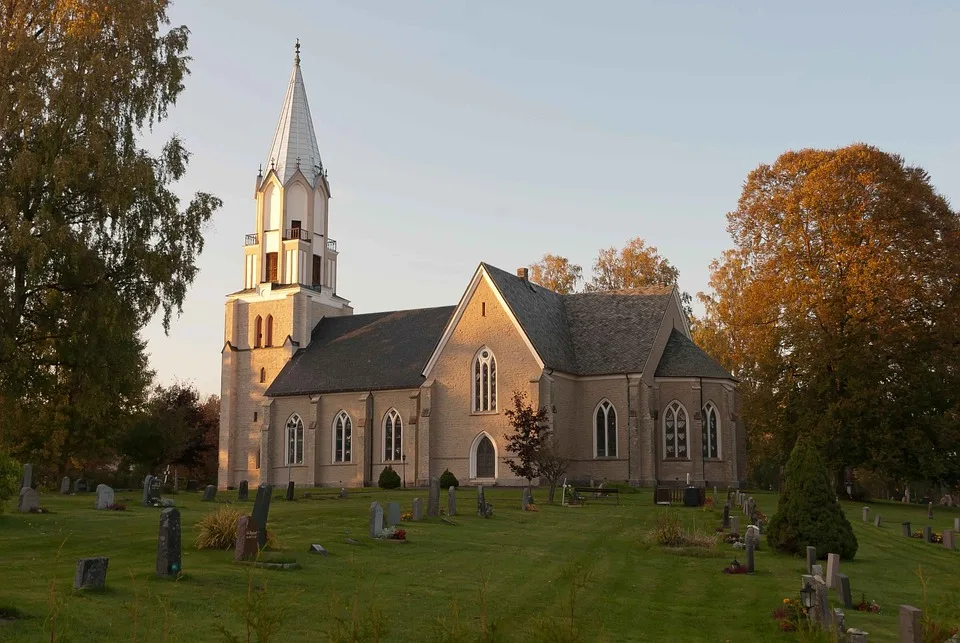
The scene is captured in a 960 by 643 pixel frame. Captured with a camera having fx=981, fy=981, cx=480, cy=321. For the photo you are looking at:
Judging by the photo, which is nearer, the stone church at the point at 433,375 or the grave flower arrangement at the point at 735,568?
the grave flower arrangement at the point at 735,568

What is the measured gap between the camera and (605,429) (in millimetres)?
51031

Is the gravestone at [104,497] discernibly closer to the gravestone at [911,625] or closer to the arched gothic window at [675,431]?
the gravestone at [911,625]

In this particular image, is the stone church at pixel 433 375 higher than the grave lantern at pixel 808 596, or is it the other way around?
the stone church at pixel 433 375

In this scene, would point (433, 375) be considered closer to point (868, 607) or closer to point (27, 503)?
point (27, 503)

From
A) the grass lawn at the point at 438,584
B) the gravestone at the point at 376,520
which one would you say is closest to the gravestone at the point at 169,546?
the grass lawn at the point at 438,584

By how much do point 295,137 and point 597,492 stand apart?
3328 centimetres

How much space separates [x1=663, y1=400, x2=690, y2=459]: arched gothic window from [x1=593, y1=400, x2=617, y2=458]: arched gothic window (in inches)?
103

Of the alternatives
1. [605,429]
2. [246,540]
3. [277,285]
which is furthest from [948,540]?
[277,285]

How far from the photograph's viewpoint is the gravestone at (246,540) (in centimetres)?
1817

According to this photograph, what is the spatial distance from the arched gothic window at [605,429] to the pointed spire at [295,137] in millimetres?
24337

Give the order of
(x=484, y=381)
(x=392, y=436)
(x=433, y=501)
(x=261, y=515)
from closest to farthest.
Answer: (x=261, y=515) < (x=433, y=501) < (x=484, y=381) < (x=392, y=436)

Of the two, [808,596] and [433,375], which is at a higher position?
[433,375]

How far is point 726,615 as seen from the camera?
15.2 metres

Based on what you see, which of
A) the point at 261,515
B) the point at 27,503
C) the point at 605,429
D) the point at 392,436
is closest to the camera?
the point at 261,515
